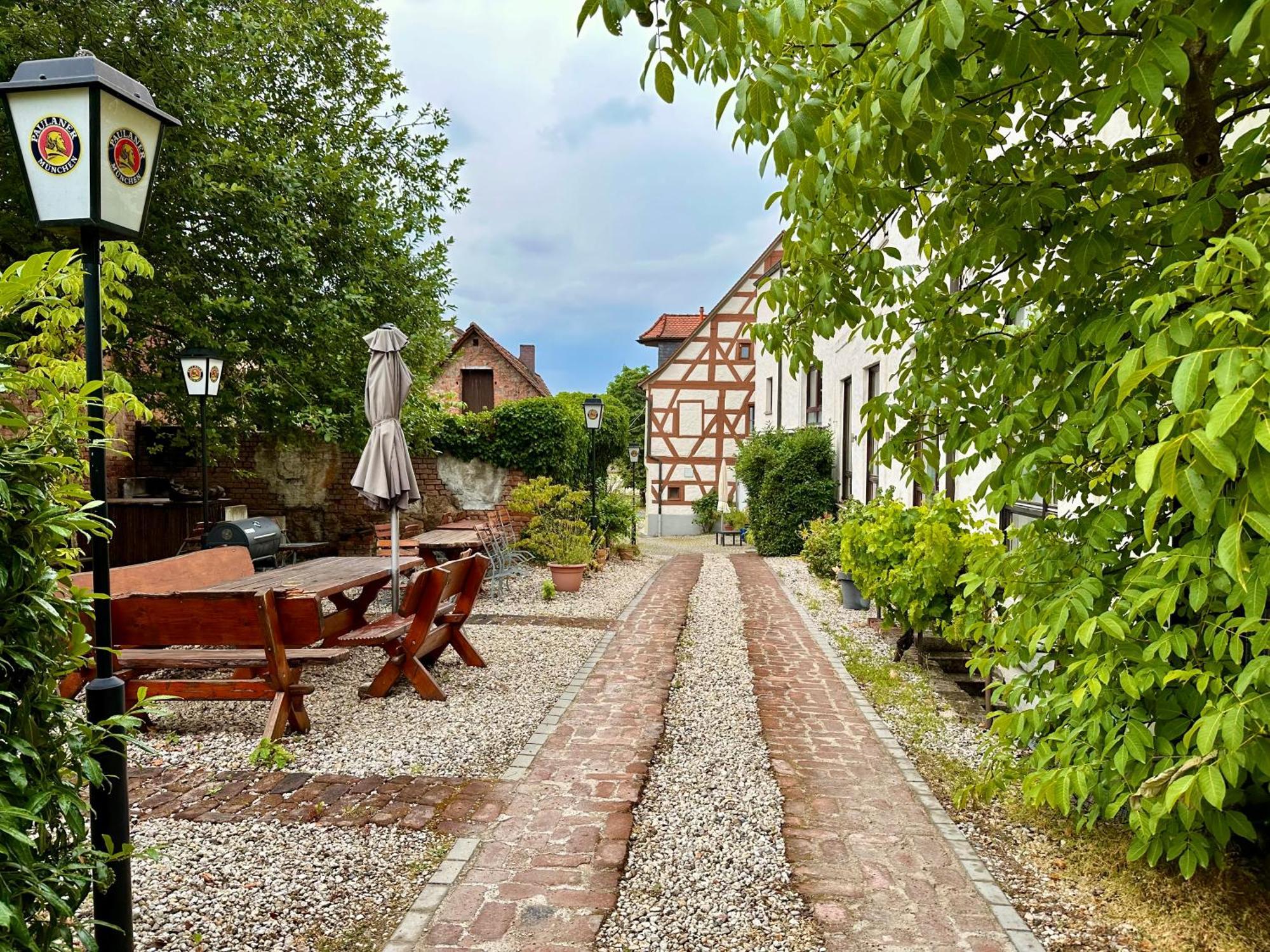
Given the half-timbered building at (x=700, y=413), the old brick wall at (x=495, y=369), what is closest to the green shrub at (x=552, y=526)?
the half-timbered building at (x=700, y=413)

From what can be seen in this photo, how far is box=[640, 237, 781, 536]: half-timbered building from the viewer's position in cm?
2584

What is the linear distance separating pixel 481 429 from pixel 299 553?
12.9 ft

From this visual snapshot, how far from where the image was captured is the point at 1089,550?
2.63m

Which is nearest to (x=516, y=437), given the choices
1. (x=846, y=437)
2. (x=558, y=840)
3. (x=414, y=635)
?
(x=846, y=437)

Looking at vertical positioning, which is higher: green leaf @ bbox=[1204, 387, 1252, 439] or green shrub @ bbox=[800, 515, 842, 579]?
green leaf @ bbox=[1204, 387, 1252, 439]

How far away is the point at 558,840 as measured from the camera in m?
3.26

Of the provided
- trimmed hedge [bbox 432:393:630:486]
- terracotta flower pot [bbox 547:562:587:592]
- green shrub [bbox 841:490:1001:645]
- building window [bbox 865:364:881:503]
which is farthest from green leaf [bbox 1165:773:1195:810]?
trimmed hedge [bbox 432:393:630:486]

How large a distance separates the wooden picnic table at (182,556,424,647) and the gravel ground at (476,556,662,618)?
6.80 feet

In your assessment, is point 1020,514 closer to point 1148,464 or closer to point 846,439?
point 1148,464

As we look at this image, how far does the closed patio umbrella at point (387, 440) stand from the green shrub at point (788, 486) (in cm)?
1067

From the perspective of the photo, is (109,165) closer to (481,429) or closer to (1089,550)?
(1089,550)

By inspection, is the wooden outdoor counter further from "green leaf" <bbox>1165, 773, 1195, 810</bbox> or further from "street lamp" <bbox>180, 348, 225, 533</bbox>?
"green leaf" <bbox>1165, 773, 1195, 810</bbox>

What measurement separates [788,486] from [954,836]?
1304 centimetres

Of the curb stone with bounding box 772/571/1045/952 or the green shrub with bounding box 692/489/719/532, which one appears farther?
the green shrub with bounding box 692/489/719/532
